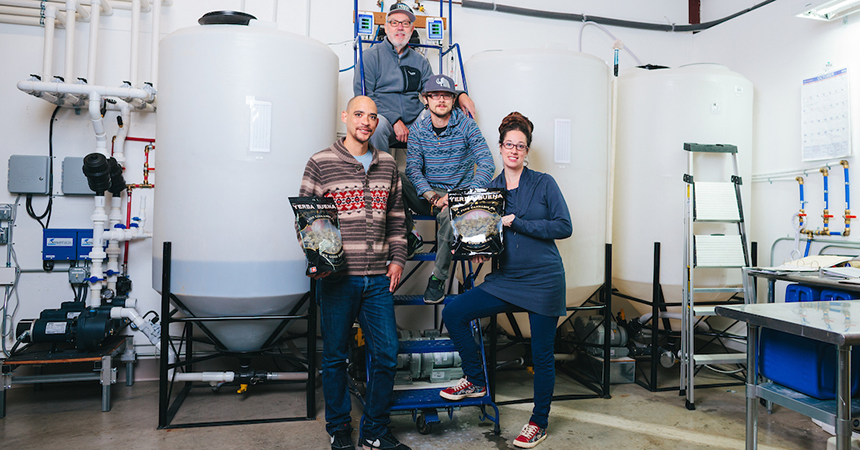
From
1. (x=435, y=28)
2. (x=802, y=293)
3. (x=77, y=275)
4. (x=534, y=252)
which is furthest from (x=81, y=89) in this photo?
(x=802, y=293)

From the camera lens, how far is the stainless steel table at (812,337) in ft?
5.76

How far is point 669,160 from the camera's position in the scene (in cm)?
363

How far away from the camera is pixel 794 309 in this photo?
6.99ft

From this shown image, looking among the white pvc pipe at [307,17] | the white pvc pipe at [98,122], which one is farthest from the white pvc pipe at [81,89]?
the white pvc pipe at [307,17]

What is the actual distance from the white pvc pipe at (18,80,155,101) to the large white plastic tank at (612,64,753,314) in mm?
3456

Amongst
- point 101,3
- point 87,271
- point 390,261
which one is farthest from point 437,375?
point 101,3

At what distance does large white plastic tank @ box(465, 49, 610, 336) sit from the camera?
3.25m

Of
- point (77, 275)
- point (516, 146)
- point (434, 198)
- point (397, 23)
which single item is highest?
point (397, 23)

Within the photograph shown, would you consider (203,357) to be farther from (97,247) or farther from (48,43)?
(48,43)

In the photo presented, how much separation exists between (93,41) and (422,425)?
3.40 m

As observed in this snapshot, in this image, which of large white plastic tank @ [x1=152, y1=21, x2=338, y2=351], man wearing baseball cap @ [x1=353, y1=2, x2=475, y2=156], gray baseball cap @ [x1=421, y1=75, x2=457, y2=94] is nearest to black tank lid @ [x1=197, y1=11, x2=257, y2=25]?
large white plastic tank @ [x1=152, y1=21, x2=338, y2=351]

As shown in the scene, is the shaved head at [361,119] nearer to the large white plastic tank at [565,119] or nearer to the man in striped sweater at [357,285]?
the man in striped sweater at [357,285]

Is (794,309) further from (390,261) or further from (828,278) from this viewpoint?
(390,261)

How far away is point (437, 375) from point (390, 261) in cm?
82
